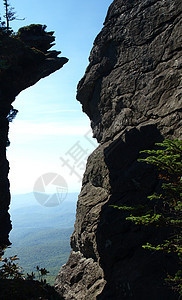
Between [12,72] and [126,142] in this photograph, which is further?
[12,72]

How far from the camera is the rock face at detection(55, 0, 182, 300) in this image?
12859 mm

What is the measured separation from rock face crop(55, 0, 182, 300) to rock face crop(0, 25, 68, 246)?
9.38 metres

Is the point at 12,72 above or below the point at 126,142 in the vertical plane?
above

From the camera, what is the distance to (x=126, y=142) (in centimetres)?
1580

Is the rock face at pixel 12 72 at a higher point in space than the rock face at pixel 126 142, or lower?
higher

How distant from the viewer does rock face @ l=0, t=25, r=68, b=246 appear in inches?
929

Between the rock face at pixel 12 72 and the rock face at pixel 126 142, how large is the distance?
9.38 meters

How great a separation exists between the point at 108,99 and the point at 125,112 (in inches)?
102

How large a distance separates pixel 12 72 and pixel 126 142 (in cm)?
1776

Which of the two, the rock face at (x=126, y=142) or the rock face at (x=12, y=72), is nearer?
the rock face at (x=126, y=142)

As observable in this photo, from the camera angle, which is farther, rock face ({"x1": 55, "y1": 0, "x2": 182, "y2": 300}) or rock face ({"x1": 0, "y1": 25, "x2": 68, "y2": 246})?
rock face ({"x1": 0, "y1": 25, "x2": 68, "y2": 246})

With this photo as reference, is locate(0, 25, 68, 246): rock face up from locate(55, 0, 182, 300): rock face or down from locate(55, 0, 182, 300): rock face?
up

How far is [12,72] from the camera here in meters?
25.7

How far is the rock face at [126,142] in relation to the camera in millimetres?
12859
